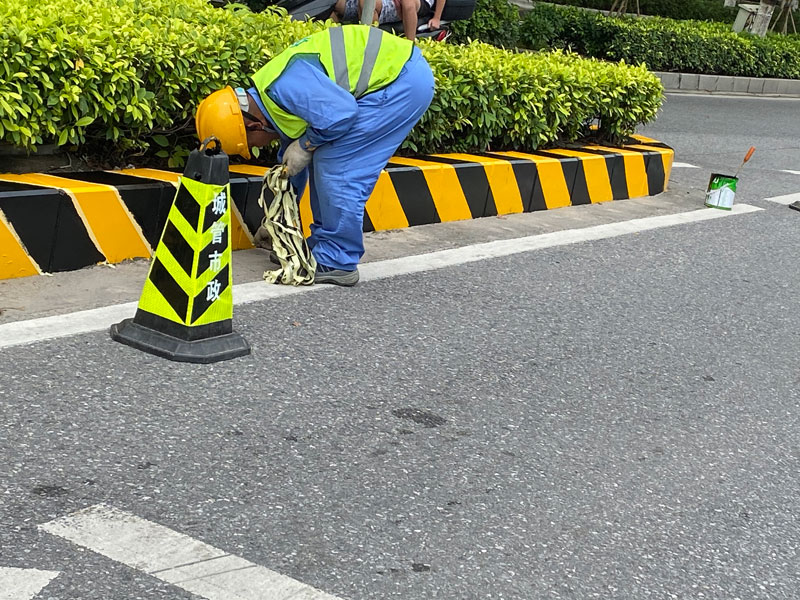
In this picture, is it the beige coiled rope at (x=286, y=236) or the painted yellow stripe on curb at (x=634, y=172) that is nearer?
the beige coiled rope at (x=286, y=236)

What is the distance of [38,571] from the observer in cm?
245

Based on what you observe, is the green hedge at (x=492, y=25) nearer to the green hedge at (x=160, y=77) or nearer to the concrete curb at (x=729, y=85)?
the concrete curb at (x=729, y=85)

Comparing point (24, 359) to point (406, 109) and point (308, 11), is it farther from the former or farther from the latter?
point (308, 11)

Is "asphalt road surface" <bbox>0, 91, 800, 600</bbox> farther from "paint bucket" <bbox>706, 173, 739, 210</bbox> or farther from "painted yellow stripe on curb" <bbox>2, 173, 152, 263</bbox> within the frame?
"paint bucket" <bbox>706, 173, 739, 210</bbox>

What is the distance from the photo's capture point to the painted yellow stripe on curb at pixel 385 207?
237 inches

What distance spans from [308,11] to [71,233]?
618cm

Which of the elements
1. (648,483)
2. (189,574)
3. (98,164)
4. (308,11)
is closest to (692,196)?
(308,11)

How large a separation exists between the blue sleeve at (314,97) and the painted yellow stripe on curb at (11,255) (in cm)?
117

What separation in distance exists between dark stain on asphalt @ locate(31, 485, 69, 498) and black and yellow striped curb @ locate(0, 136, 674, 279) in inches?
72.1

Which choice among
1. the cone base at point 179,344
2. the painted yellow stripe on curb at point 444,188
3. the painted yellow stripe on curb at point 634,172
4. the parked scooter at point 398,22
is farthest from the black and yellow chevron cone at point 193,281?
the parked scooter at point 398,22

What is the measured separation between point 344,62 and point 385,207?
5.11 ft

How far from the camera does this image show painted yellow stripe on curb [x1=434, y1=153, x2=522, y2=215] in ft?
22.2

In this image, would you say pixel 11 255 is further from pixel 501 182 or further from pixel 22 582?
pixel 501 182

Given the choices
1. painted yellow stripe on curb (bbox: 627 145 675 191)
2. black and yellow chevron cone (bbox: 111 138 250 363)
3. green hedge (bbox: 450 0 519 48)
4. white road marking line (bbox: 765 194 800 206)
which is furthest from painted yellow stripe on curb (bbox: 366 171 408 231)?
green hedge (bbox: 450 0 519 48)
